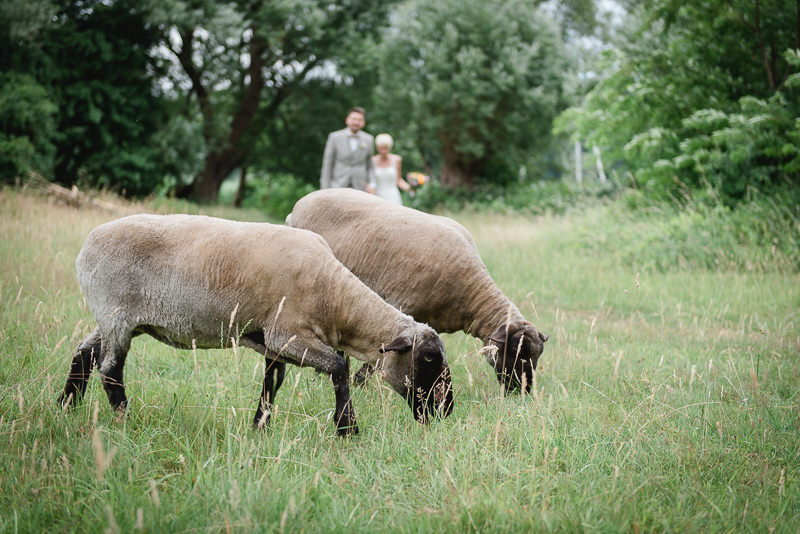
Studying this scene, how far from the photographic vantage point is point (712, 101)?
36.8ft

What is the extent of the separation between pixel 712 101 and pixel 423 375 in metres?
10.2

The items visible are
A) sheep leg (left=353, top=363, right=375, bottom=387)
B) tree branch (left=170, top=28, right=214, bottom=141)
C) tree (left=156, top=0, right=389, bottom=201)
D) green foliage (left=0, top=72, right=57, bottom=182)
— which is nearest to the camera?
sheep leg (left=353, top=363, right=375, bottom=387)

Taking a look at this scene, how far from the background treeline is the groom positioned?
519 cm

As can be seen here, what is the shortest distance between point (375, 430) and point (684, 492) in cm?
175

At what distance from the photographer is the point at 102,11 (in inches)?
681

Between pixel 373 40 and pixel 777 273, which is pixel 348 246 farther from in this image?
pixel 373 40

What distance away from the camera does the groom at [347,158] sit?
10.1m

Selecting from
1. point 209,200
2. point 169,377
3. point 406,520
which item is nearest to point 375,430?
point 406,520

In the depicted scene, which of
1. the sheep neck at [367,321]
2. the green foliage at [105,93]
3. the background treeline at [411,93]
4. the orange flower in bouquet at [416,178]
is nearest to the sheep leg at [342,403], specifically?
the sheep neck at [367,321]

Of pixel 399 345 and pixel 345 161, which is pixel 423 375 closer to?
pixel 399 345

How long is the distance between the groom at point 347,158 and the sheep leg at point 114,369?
6.71m

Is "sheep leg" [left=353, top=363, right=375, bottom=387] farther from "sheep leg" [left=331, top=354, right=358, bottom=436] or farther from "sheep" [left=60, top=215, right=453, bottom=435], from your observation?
"sheep leg" [left=331, top=354, right=358, bottom=436]

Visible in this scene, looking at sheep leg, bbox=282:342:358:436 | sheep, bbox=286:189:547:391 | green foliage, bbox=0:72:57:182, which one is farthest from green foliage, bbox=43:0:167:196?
sheep leg, bbox=282:342:358:436

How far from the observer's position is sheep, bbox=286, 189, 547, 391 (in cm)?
Result: 473
